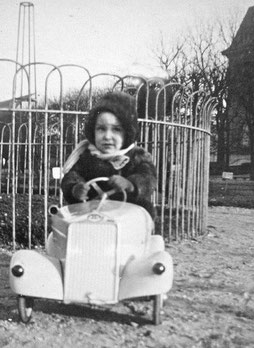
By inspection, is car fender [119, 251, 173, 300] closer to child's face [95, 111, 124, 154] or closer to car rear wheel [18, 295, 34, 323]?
car rear wheel [18, 295, 34, 323]

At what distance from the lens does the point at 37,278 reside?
3.06 m

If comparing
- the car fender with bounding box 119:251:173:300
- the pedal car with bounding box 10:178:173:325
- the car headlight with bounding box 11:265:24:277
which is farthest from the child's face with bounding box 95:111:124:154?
the car headlight with bounding box 11:265:24:277

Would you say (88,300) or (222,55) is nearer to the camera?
(88,300)

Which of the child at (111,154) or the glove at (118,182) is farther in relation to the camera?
the child at (111,154)

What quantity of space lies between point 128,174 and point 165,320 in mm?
1073

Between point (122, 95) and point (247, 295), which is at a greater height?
point (122, 95)

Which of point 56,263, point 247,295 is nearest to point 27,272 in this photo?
point 56,263

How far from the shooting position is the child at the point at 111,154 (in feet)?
11.7

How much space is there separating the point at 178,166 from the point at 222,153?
21.3m

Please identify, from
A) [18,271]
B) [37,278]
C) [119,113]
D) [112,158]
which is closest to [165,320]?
[37,278]

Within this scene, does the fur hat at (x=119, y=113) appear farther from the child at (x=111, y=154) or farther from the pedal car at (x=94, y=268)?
the pedal car at (x=94, y=268)

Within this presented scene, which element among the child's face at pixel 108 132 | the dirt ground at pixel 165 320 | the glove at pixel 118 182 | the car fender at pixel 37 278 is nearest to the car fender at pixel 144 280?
the dirt ground at pixel 165 320

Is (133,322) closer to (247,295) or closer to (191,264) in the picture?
(247,295)

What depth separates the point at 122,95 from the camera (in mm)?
3750
